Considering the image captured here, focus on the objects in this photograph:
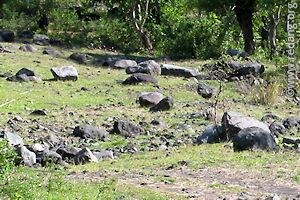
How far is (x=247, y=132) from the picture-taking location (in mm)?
10883

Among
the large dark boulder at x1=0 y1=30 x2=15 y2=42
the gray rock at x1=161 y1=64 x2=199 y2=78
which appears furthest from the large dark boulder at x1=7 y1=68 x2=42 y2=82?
the large dark boulder at x1=0 y1=30 x2=15 y2=42

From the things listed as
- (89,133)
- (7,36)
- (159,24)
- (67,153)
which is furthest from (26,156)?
(159,24)

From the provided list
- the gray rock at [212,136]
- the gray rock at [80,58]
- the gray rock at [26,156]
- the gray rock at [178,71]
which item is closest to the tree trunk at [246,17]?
the gray rock at [178,71]

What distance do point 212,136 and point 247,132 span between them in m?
1.56

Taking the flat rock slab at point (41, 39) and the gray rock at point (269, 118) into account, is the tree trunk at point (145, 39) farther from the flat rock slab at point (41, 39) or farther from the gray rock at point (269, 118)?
the gray rock at point (269, 118)

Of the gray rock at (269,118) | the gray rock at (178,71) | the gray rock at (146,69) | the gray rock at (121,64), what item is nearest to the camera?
the gray rock at (269,118)

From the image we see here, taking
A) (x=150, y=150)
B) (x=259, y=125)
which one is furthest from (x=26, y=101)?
(x=259, y=125)

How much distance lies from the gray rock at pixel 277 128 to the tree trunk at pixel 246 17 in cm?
1368

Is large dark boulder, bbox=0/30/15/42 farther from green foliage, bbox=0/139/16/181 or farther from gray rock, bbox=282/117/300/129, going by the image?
green foliage, bbox=0/139/16/181

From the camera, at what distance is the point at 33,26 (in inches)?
1276

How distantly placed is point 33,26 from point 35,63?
1078 centimetres

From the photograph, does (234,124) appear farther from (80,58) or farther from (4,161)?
(80,58)

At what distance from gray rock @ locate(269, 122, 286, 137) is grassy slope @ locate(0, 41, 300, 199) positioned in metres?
1.45

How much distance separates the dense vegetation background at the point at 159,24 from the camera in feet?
90.1
